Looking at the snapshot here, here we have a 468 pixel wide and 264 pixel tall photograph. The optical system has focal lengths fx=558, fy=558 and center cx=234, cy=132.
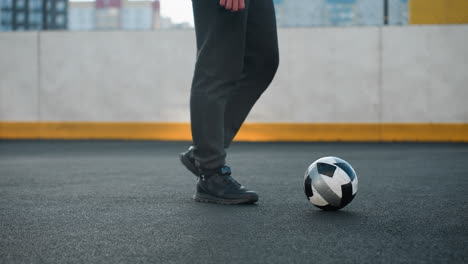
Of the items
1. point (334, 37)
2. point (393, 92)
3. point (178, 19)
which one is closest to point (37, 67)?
point (178, 19)

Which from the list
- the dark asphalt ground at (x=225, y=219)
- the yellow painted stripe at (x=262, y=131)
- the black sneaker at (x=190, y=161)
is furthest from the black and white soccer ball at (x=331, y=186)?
the yellow painted stripe at (x=262, y=131)

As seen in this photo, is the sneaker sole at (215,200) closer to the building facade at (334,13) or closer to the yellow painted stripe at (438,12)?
the building facade at (334,13)

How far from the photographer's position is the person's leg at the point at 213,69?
7.75 feet

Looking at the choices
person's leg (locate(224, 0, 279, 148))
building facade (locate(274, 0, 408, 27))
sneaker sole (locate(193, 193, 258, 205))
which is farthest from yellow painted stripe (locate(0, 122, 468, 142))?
sneaker sole (locate(193, 193, 258, 205))

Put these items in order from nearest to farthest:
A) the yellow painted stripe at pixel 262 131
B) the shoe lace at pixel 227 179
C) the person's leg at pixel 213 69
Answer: the person's leg at pixel 213 69
the shoe lace at pixel 227 179
the yellow painted stripe at pixel 262 131

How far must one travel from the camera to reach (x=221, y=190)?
245 cm

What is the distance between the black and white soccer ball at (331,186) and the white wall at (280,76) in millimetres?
5136

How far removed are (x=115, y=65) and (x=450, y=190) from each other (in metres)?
5.82

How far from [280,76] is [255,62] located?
195 inches

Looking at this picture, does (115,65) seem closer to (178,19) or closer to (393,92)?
(178,19)

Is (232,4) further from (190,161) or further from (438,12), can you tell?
(438,12)

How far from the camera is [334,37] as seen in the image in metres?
7.43

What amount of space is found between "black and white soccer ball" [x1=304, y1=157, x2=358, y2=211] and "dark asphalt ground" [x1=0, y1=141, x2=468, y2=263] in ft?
0.15

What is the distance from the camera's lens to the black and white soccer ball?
2227 mm
